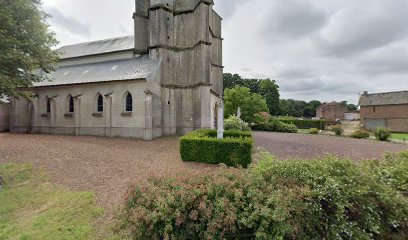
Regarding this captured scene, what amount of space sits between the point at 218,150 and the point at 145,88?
37.6 feet

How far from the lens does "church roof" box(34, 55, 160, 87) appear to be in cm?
2013

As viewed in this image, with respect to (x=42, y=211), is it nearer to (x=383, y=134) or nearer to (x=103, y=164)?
(x=103, y=164)

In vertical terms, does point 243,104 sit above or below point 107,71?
below

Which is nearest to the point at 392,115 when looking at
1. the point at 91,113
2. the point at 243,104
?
the point at 243,104

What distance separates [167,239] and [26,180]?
875 cm

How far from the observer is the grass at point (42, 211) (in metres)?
5.05

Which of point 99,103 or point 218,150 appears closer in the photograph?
point 218,150

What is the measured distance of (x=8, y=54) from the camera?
33.8ft

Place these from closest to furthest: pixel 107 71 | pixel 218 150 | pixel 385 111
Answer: pixel 218 150 → pixel 107 71 → pixel 385 111

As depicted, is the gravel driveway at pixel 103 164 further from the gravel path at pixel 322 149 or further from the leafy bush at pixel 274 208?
the gravel path at pixel 322 149

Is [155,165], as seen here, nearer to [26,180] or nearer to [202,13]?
[26,180]

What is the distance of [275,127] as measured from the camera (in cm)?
3375

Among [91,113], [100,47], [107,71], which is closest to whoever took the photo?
[91,113]

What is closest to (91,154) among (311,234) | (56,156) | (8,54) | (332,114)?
(56,156)
